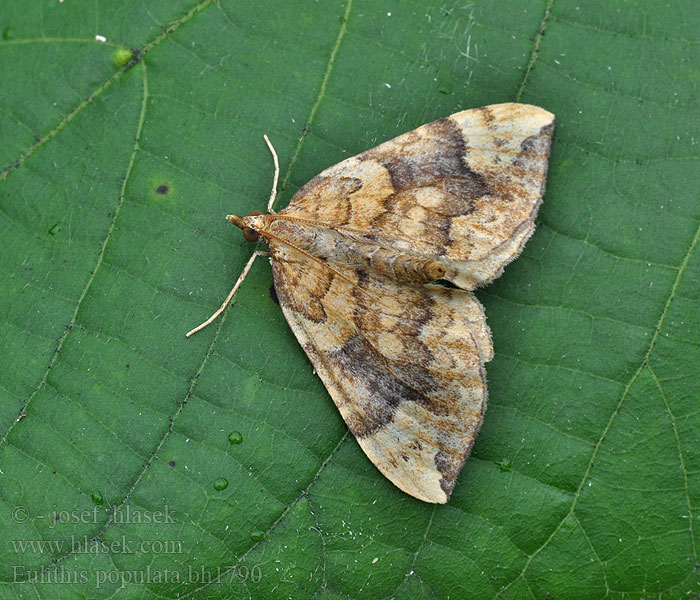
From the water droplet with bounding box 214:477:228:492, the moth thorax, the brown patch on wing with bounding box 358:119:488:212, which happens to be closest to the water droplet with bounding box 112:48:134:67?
the brown patch on wing with bounding box 358:119:488:212

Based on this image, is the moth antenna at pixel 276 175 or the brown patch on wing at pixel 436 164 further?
the moth antenna at pixel 276 175

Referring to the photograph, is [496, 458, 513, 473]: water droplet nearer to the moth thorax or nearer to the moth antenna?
the moth thorax

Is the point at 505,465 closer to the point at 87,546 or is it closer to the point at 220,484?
the point at 220,484

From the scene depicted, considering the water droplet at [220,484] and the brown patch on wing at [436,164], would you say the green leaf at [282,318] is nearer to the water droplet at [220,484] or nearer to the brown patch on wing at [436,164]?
the water droplet at [220,484]

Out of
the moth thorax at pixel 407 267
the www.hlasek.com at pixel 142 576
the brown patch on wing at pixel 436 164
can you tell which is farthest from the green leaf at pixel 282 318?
the moth thorax at pixel 407 267

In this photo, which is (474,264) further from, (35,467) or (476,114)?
(35,467)

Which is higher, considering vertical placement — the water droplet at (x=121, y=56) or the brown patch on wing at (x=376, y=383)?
the water droplet at (x=121, y=56)

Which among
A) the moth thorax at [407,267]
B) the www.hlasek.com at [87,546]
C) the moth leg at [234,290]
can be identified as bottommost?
the www.hlasek.com at [87,546]

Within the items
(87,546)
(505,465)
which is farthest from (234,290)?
(505,465)

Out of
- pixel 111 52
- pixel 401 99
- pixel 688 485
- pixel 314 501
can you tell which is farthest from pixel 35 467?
pixel 688 485
